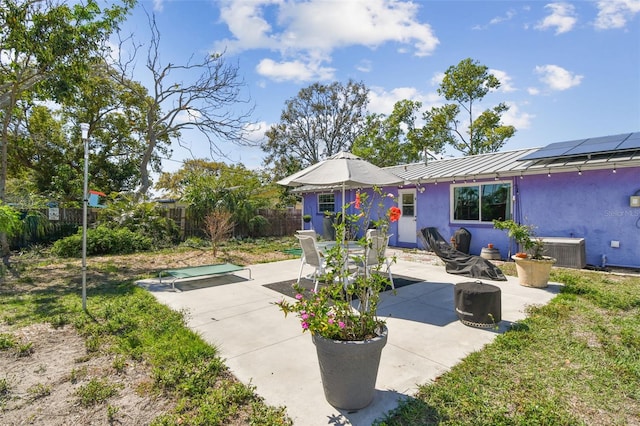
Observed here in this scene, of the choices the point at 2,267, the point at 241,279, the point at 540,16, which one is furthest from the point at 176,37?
the point at 540,16

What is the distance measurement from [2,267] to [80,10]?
6.49 metres

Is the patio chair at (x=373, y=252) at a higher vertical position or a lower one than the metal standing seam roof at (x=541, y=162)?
lower

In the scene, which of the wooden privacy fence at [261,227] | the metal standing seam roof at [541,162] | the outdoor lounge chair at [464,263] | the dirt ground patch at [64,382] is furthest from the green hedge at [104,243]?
the outdoor lounge chair at [464,263]

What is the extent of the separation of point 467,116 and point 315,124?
13470mm

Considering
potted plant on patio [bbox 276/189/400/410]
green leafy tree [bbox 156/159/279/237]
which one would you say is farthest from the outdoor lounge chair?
green leafy tree [bbox 156/159/279/237]

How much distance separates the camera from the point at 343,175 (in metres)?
5.00

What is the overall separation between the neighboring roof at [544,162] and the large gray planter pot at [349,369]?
7.85 meters

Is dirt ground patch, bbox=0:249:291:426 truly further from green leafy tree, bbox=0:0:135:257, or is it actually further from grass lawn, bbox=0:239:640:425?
green leafy tree, bbox=0:0:135:257

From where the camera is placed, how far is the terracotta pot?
5.67 m

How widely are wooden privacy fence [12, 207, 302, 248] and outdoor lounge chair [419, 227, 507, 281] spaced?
30.0ft

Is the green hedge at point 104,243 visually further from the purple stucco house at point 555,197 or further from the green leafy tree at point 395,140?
the green leafy tree at point 395,140

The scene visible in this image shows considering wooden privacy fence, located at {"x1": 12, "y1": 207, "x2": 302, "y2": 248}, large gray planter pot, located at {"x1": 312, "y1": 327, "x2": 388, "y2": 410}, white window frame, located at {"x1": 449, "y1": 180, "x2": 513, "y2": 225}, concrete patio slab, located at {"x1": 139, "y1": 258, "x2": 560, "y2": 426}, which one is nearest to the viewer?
large gray planter pot, located at {"x1": 312, "y1": 327, "x2": 388, "y2": 410}

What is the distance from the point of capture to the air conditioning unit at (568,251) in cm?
726

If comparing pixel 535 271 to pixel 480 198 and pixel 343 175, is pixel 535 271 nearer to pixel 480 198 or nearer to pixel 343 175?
pixel 343 175
